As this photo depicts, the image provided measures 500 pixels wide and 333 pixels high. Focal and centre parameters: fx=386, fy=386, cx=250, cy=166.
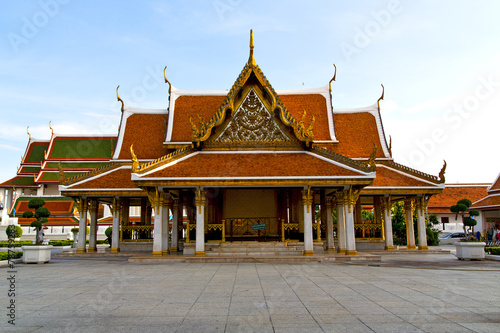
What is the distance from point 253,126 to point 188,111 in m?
6.77

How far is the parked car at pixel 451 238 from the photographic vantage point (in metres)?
32.0

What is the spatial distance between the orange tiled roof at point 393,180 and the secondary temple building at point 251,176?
5 cm

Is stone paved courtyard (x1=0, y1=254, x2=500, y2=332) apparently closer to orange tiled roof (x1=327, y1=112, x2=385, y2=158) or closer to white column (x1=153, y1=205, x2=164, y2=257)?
white column (x1=153, y1=205, x2=164, y2=257)

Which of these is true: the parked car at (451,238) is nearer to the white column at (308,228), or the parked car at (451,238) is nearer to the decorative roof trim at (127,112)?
the white column at (308,228)

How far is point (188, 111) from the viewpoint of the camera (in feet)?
75.2

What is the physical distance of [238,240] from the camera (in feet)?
60.5

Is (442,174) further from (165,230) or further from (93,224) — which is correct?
(93,224)

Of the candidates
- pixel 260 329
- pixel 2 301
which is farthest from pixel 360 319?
pixel 2 301

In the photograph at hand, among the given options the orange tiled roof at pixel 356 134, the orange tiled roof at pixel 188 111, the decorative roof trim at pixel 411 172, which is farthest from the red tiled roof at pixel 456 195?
the orange tiled roof at pixel 188 111

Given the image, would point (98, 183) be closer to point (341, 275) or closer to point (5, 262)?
point (5, 262)

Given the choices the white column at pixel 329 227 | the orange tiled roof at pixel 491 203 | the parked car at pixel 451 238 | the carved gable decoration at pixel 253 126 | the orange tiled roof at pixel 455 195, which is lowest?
the parked car at pixel 451 238

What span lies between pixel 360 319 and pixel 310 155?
11955 millimetres

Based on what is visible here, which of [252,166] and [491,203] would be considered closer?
[252,166]

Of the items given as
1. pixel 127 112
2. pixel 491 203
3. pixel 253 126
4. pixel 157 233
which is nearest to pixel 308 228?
pixel 253 126
